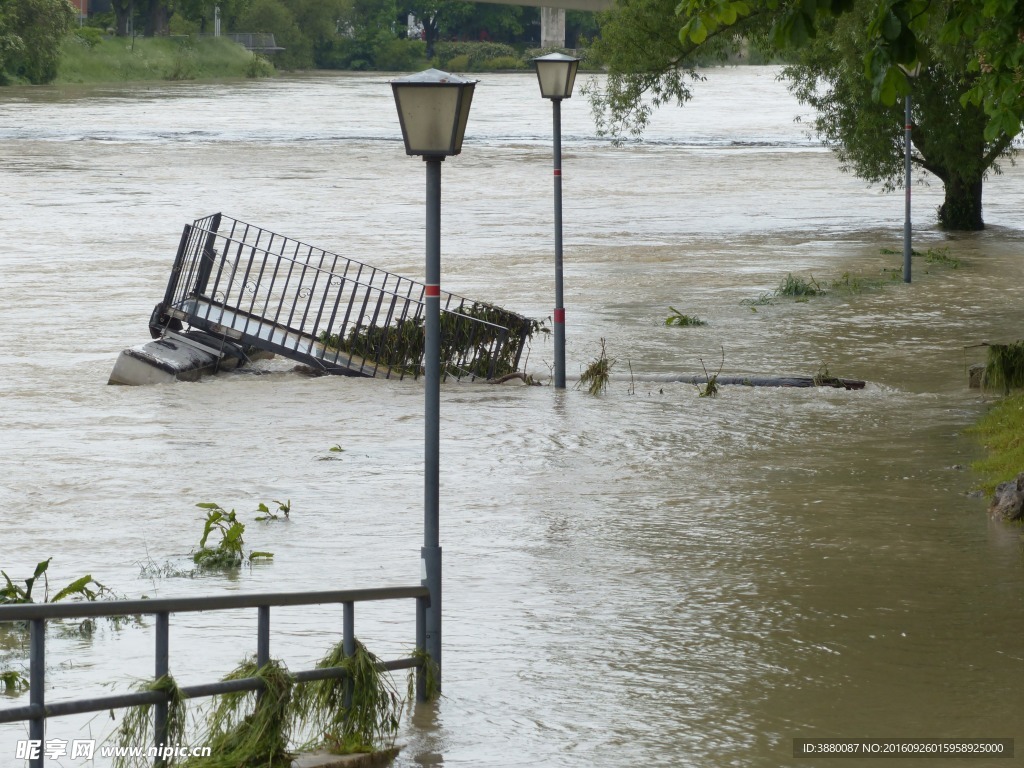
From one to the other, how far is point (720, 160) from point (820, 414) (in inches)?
1675

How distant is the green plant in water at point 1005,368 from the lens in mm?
15484

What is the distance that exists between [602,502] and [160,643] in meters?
6.15

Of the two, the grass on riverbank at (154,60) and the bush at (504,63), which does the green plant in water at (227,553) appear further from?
the bush at (504,63)

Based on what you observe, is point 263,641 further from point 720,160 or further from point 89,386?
point 720,160

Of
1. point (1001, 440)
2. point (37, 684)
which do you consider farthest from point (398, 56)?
point (37, 684)

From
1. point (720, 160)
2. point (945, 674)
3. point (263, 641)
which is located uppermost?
point (720, 160)

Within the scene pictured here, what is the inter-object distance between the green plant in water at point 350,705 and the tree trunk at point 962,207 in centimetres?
2909

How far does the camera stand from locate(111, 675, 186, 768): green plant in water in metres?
5.64

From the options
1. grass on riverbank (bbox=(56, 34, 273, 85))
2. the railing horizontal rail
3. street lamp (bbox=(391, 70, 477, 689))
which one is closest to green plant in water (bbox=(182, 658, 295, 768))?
the railing horizontal rail

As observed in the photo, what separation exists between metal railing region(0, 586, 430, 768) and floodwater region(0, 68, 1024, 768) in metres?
0.48

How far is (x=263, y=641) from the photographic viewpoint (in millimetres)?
6086

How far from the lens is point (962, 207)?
111ft

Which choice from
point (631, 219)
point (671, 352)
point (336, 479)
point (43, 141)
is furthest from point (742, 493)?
point (43, 141)

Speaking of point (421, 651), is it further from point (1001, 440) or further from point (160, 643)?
point (1001, 440)
